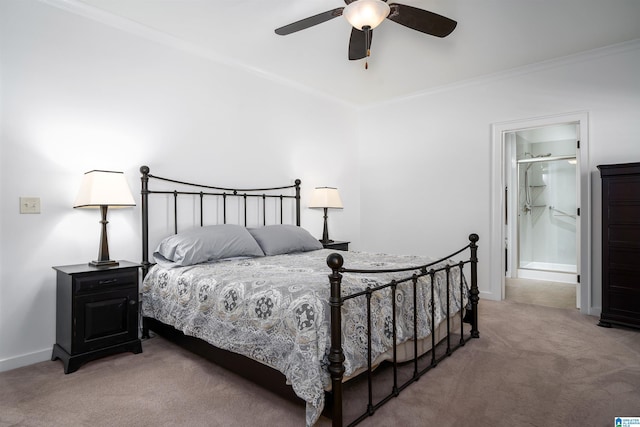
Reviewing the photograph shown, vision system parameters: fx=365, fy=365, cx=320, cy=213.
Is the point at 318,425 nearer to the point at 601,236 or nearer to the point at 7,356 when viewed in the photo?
the point at 7,356

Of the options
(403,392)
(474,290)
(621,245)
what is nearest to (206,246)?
(403,392)

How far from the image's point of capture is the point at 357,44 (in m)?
2.70

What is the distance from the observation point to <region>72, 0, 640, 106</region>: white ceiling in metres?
2.76

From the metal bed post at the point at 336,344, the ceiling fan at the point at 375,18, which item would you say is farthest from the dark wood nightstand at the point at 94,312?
the ceiling fan at the point at 375,18

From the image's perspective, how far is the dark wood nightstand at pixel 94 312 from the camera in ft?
7.77

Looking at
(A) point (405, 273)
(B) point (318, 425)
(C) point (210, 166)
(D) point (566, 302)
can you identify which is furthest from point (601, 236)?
(C) point (210, 166)

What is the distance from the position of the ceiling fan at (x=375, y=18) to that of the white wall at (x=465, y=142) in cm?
206

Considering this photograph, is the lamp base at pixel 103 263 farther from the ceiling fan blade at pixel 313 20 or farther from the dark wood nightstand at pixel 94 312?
the ceiling fan blade at pixel 313 20

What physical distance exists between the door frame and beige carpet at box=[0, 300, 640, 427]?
942 mm

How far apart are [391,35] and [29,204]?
10.1 feet

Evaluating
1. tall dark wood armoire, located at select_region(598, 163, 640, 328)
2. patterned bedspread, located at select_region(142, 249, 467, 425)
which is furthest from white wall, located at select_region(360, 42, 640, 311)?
patterned bedspread, located at select_region(142, 249, 467, 425)

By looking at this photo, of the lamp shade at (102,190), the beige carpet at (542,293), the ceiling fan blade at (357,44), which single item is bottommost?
the beige carpet at (542,293)

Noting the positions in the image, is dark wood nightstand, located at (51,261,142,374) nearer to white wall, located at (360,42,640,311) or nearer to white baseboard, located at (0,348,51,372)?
white baseboard, located at (0,348,51,372)

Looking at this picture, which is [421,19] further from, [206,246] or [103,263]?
[103,263]
